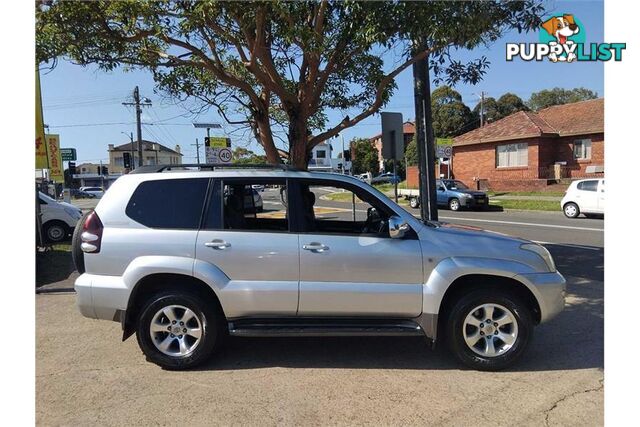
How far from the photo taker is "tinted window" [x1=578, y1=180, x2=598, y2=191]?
17.2m

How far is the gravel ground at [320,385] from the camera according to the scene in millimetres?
3375

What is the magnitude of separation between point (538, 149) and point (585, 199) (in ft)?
40.1

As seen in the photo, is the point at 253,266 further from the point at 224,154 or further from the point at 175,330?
the point at 224,154

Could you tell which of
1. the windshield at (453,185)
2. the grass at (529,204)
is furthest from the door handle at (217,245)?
the windshield at (453,185)

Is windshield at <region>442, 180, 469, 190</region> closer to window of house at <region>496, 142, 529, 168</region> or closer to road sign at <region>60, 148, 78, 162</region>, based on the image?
window of house at <region>496, 142, 529, 168</region>

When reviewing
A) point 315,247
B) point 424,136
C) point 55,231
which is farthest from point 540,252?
point 55,231

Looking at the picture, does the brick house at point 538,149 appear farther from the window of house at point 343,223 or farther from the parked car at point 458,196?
the window of house at point 343,223

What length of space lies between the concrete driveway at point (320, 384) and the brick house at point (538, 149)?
85.6 feet

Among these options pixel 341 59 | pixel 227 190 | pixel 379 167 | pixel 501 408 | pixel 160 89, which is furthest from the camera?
pixel 379 167

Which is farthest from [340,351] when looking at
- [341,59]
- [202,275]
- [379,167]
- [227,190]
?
[379,167]

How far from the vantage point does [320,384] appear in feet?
12.7

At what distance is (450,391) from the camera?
12.3ft

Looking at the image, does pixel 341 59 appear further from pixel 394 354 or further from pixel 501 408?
pixel 501 408

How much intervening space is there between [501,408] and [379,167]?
72.2 meters
